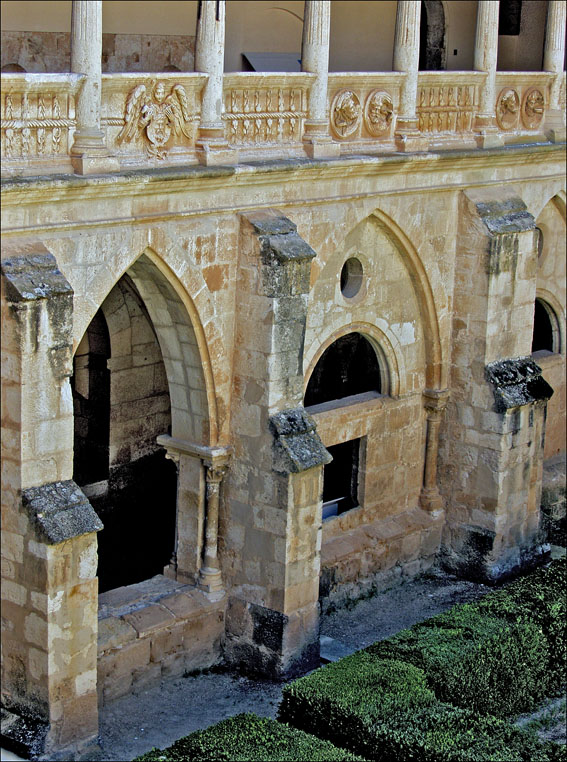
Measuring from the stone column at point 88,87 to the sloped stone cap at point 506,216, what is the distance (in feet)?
19.2

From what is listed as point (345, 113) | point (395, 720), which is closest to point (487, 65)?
point (345, 113)

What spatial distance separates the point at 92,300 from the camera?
12.6 m

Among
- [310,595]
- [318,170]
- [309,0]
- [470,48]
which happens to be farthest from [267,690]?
[470,48]

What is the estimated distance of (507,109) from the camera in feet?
57.0

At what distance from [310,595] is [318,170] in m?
4.38

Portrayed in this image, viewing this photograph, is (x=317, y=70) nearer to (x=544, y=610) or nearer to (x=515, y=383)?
(x=515, y=383)

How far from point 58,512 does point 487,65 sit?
809 centimetres

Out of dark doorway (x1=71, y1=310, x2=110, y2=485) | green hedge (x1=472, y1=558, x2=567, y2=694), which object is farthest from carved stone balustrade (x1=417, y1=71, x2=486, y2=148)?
green hedge (x1=472, y1=558, x2=567, y2=694)

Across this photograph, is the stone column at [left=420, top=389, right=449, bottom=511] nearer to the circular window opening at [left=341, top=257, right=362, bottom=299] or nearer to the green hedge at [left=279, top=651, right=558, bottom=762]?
the circular window opening at [left=341, top=257, right=362, bottom=299]

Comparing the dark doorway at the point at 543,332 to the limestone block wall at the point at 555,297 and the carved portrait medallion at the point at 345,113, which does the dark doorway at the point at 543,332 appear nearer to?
the limestone block wall at the point at 555,297

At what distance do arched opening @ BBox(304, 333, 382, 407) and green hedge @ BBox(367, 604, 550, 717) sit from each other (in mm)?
3118

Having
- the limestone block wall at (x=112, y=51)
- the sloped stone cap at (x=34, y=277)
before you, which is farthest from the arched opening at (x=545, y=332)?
the sloped stone cap at (x=34, y=277)

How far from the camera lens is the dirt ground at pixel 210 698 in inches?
522

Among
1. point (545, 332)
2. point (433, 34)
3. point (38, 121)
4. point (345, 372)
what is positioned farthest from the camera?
point (545, 332)
